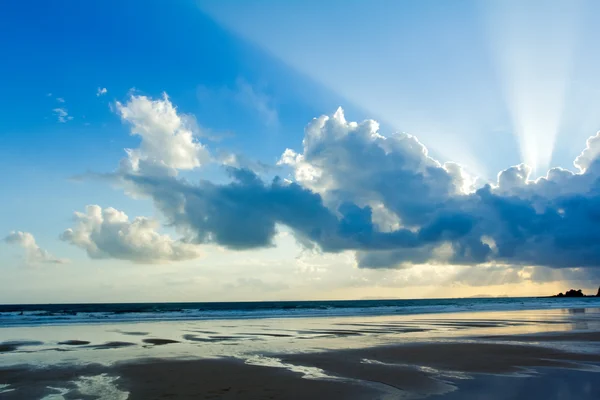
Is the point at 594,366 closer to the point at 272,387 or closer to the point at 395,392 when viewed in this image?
the point at 395,392

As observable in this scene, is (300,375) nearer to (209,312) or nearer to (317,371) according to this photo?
(317,371)

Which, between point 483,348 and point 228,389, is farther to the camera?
point 483,348

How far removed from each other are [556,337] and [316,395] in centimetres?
2011

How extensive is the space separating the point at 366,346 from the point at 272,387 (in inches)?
423

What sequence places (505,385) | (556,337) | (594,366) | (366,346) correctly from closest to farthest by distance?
1. (505,385)
2. (594,366)
3. (366,346)
4. (556,337)

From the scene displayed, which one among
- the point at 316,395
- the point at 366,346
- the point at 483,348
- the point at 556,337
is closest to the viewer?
the point at 316,395

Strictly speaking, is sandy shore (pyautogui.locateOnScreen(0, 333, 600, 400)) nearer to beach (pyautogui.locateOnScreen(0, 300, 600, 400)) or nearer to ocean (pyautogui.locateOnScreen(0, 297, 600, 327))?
beach (pyautogui.locateOnScreen(0, 300, 600, 400))

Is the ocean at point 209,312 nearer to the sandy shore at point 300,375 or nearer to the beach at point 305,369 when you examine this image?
the beach at point 305,369

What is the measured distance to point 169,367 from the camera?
52.0ft

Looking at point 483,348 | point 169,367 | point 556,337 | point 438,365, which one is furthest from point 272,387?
point 556,337

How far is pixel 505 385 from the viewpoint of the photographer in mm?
12102

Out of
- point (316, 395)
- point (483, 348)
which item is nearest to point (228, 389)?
point (316, 395)

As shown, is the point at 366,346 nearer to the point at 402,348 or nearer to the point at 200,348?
the point at 402,348

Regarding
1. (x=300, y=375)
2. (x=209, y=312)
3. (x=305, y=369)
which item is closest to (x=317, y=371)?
(x=305, y=369)
